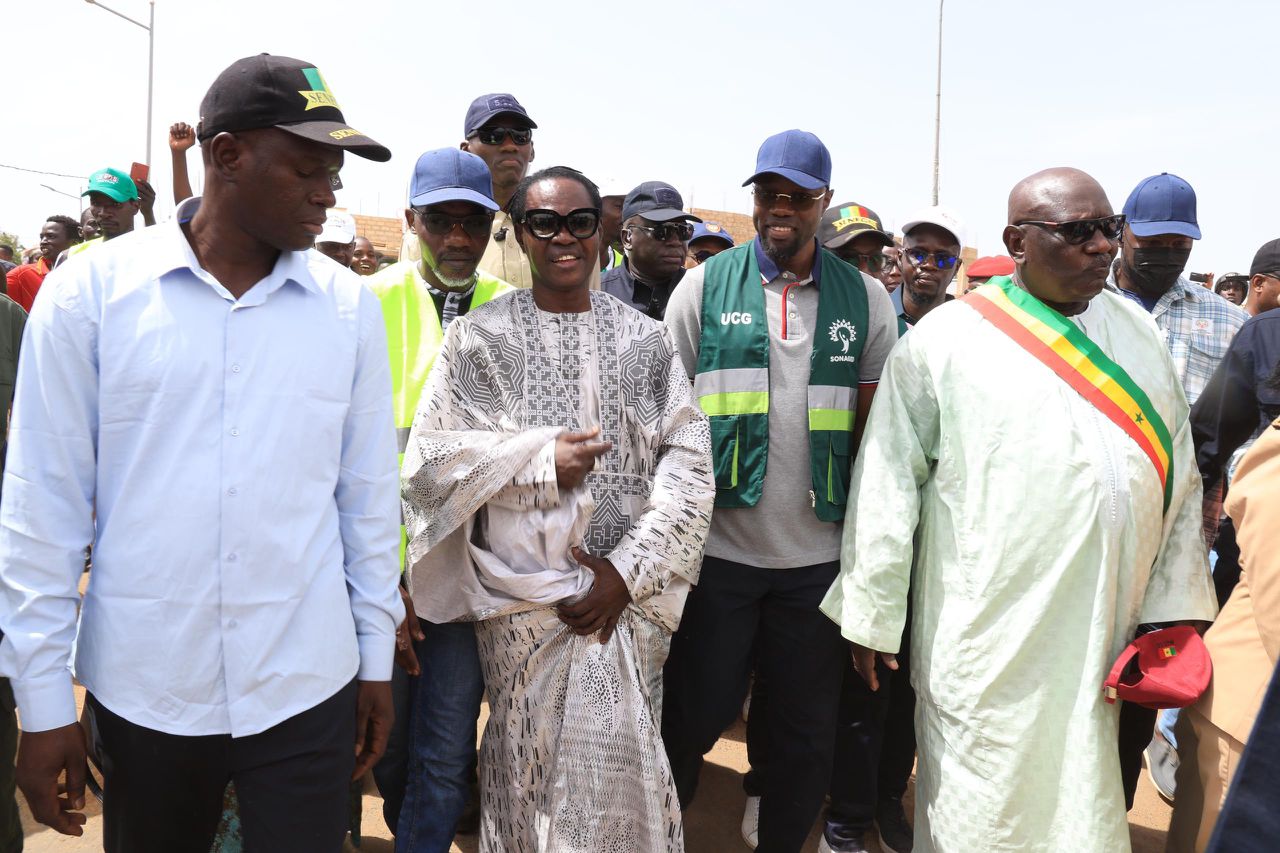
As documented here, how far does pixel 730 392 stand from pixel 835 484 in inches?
17.8

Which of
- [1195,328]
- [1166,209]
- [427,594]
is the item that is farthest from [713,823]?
[1166,209]

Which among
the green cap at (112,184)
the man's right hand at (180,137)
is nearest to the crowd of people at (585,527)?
the man's right hand at (180,137)

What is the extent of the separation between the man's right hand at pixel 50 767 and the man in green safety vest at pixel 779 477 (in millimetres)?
1818

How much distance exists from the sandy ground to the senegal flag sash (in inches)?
76.4

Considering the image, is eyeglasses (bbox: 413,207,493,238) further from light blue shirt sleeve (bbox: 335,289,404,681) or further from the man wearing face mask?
the man wearing face mask

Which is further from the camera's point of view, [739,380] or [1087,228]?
[739,380]

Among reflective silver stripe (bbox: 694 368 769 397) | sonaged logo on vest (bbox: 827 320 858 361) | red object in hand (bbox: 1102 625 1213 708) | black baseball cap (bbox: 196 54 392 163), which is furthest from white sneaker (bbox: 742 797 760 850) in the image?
black baseball cap (bbox: 196 54 392 163)

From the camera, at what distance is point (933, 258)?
159 inches

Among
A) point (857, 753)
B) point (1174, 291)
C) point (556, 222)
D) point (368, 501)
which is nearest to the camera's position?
point (368, 501)

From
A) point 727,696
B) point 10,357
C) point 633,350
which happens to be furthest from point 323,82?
point 727,696

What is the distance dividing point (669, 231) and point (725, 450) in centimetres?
186

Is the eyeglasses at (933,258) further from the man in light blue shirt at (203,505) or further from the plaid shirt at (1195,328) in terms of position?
the man in light blue shirt at (203,505)

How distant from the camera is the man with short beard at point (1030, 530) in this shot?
254 centimetres

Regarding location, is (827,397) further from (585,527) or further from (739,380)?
(585,527)
